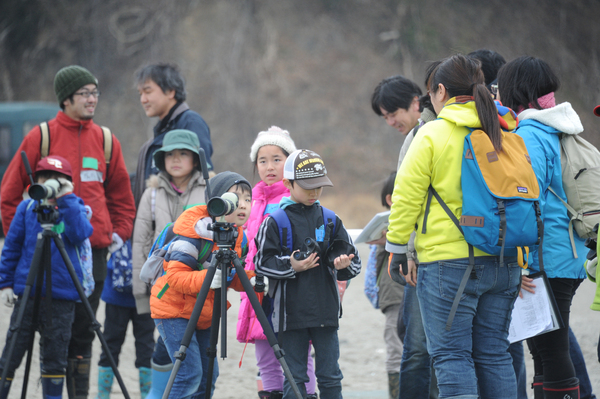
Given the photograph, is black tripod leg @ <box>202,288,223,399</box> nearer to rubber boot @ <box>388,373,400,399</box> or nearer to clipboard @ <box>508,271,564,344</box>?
clipboard @ <box>508,271,564,344</box>

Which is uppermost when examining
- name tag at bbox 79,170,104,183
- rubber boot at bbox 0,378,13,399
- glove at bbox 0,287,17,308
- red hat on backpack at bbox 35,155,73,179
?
name tag at bbox 79,170,104,183

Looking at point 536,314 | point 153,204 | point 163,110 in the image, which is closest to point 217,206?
point 153,204

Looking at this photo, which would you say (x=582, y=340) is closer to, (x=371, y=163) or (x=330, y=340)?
(x=330, y=340)

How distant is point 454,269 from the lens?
2.54 m

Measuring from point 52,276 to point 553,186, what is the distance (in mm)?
2611

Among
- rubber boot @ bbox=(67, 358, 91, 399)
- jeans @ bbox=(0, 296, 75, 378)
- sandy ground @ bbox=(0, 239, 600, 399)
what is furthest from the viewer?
sandy ground @ bbox=(0, 239, 600, 399)

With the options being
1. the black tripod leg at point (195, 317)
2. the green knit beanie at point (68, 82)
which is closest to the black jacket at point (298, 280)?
the black tripod leg at point (195, 317)

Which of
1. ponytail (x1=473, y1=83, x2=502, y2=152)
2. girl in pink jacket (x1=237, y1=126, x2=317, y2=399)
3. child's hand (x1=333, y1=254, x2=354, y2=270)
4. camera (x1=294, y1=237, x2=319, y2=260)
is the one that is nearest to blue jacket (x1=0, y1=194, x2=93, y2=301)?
girl in pink jacket (x1=237, y1=126, x2=317, y2=399)

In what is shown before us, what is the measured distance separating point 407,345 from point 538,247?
79 cm

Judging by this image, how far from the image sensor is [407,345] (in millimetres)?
3129

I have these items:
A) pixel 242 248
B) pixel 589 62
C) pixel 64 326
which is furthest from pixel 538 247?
pixel 589 62

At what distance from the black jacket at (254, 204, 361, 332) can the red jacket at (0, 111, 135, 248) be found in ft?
4.73

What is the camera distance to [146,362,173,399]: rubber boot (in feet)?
11.5

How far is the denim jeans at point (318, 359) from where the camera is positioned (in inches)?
115
